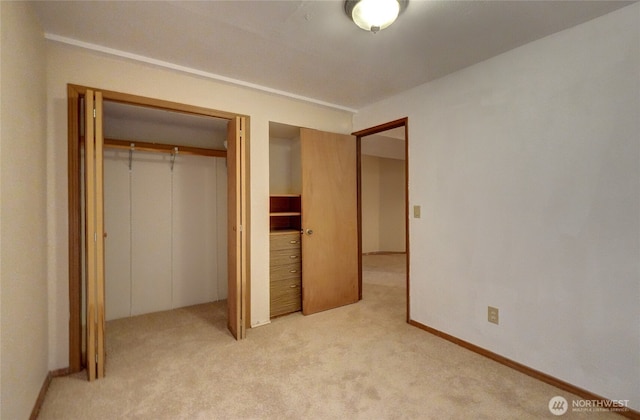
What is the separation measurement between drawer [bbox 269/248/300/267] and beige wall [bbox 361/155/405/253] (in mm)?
3932

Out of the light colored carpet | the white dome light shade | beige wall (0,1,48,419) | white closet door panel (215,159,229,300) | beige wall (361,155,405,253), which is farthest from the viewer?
beige wall (361,155,405,253)

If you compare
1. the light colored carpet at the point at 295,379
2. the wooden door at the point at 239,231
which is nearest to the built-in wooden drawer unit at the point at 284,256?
the wooden door at the point at 239,231

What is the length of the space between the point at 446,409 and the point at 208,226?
2.97 meters

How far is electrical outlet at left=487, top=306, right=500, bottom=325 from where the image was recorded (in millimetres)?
2154

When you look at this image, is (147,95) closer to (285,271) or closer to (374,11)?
(374,11)

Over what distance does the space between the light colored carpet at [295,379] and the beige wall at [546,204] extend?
32cm

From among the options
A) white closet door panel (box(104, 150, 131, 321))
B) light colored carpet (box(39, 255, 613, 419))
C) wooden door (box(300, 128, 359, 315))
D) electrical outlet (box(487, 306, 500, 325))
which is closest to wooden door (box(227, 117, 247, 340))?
light colored carpet (box(39, 255, 613, 419))

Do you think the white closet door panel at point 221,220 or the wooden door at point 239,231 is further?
the white closet door panel at point 221,220

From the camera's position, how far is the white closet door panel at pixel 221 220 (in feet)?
11.5

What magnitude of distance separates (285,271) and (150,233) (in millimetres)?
1579

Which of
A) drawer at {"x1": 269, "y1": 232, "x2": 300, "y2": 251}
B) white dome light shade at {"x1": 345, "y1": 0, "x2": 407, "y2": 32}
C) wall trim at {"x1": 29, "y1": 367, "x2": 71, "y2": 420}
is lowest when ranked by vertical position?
wall trim at {"x1": 29, "y1": 367, "x2": 71, "y2": 420}

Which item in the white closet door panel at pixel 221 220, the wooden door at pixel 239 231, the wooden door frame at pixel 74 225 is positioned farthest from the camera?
the white closet door panel at pixel 221 220

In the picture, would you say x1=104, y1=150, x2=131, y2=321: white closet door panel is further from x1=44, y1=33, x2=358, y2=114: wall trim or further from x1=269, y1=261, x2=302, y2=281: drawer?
x1=269, y1=261, x2=302, y2=281: drawer

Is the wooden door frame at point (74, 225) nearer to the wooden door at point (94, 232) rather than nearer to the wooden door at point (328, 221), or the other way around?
the wooden door at point (94, 232)
